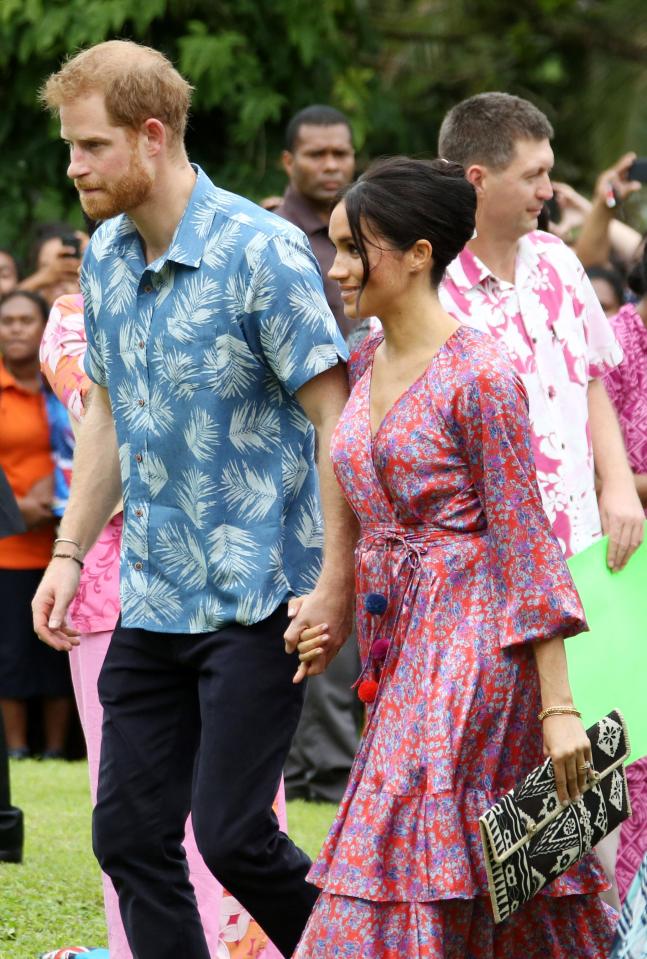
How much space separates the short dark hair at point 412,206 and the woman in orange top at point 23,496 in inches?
235

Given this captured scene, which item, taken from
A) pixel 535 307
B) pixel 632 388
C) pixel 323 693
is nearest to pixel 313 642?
pixel 535 307

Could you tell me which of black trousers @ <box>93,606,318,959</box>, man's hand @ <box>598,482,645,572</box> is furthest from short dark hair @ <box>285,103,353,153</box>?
black trousers @ <box>93,606,318,959</box>

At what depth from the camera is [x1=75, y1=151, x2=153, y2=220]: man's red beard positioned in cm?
414

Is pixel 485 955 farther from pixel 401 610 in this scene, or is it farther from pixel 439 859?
pixel 401 610

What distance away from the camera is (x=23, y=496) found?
9688 millimetres

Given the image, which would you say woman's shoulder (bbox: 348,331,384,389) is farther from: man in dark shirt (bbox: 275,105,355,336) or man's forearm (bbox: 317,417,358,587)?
man in dark shirt (bbox: 275,105,355,336)

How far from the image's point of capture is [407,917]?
364cm

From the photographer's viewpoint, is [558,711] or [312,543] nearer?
[558,711]

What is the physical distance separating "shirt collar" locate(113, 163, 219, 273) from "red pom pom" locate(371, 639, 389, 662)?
95 cm

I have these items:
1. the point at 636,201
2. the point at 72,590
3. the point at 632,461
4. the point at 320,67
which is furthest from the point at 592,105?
the point at 72,590

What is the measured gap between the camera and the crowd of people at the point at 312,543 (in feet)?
12.1

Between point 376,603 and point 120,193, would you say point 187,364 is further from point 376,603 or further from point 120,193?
point 376,603

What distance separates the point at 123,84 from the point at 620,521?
5.61 feet

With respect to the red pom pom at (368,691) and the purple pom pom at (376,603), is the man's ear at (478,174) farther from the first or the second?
the red pom pom at (368,691)
